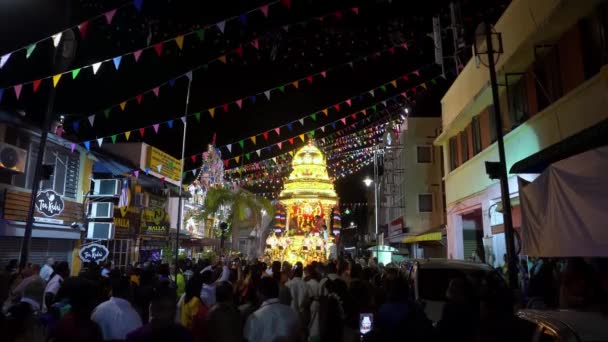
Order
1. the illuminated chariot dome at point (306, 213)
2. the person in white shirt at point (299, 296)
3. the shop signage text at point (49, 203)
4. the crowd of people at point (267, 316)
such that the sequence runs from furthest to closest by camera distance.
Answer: the illuminated chariot dome at point (306, 213), the shop signage text at point (49, 203), the person in white shirt at point (299, 296), the crowd of people at point (267, 316)

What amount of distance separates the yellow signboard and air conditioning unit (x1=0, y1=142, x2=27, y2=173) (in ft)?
40.5

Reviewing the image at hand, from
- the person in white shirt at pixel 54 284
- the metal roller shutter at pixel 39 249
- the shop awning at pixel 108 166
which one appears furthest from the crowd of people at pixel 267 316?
the shop awning at pixel 108 166

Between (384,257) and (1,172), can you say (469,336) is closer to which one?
(1,172)

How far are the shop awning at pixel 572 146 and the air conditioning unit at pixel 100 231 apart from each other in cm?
1630

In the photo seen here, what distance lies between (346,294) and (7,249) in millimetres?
15767

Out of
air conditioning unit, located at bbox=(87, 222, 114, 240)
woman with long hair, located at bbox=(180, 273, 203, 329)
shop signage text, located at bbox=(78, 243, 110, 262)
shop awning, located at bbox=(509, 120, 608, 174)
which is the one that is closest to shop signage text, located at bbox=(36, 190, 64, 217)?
air conditioning unit, located at bbox=(87, 222, 114, 240)

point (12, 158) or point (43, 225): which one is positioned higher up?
point (12, 158)

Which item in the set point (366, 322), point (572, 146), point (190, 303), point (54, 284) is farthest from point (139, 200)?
point (572, 146)

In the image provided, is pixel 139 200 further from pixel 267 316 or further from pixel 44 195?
pixel 267 316

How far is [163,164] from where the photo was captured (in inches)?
1249

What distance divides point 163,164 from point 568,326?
30.3 meters

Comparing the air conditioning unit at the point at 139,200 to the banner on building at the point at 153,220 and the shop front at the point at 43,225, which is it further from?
the shop front at the point at 43,225

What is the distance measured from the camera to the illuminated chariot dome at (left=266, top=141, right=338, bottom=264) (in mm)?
28234

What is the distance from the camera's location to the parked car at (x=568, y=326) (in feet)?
12.4
